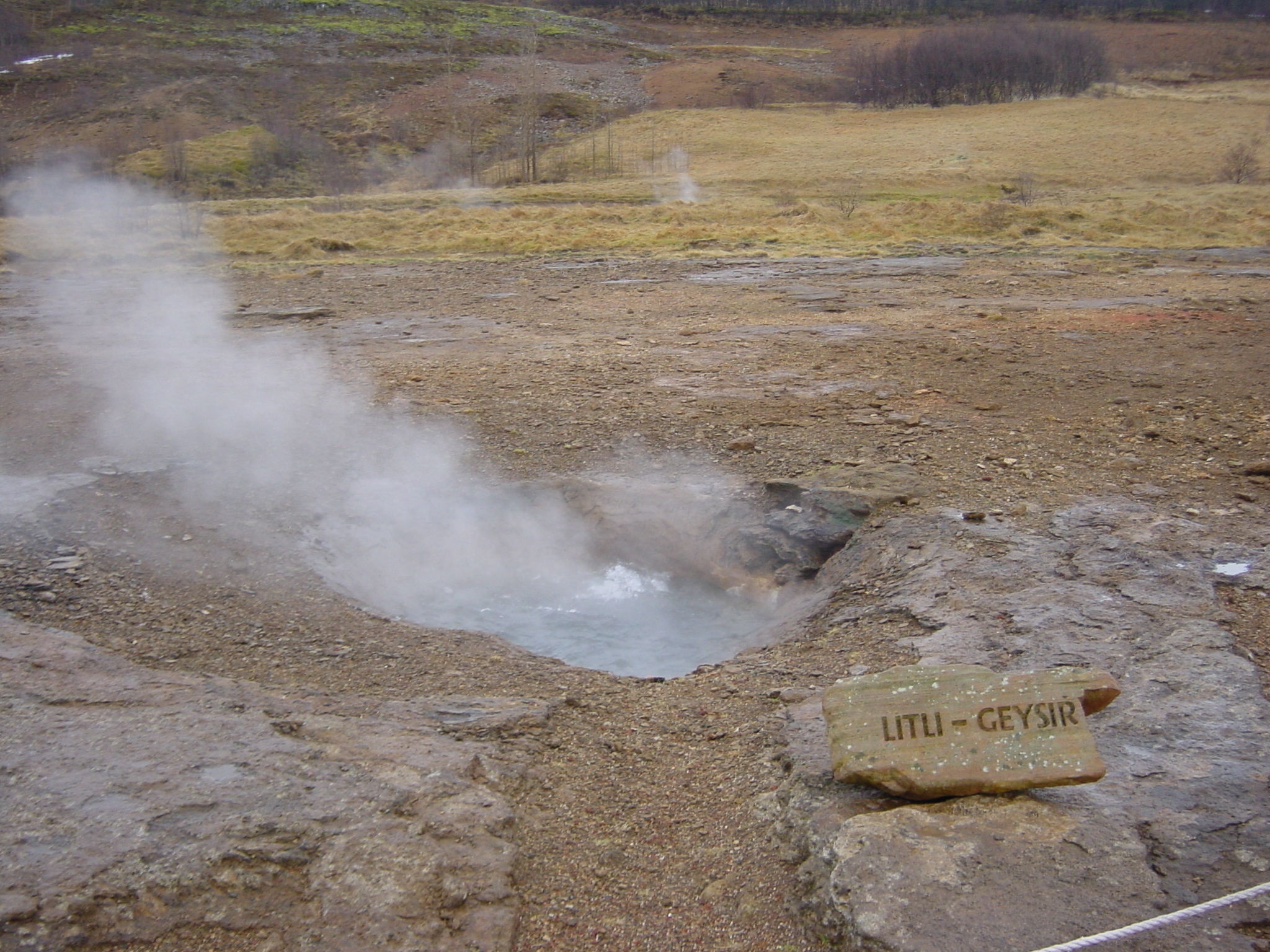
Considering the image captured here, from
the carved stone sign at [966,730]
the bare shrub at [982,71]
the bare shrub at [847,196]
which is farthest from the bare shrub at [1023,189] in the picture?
the carved stone sign at [966,730]

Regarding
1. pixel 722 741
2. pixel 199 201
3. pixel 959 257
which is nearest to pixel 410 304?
pixel 959 257

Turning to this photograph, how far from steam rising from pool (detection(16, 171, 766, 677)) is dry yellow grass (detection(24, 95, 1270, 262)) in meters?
9.13

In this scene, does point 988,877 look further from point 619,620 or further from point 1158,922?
point 619,620

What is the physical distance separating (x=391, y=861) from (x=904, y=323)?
8.29m

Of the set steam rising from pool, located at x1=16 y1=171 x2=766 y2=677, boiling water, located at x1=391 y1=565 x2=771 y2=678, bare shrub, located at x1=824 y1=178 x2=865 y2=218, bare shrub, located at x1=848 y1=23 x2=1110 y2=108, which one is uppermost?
bare shrub, located at x1=848 y1=23 x2=1110 y2=108

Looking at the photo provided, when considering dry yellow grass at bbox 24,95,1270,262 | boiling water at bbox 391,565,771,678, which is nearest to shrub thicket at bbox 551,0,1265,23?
dry yellow grass at bbox 24,95,1270,262

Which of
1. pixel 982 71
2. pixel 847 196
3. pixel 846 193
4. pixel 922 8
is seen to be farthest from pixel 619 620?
pixel 922 8

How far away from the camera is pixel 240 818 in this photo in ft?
9.42

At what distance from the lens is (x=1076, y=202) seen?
2194 cm

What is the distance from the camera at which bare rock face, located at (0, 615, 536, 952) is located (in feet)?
8.45

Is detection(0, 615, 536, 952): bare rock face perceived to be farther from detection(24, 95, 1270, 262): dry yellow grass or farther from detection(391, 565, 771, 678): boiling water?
detection(24, 95, 1270, 262): dry yellow grass

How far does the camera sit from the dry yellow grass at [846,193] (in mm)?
17203

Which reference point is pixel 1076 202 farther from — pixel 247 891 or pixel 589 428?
pixel 247 891

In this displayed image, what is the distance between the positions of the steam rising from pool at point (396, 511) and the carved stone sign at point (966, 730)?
5.60 feet
